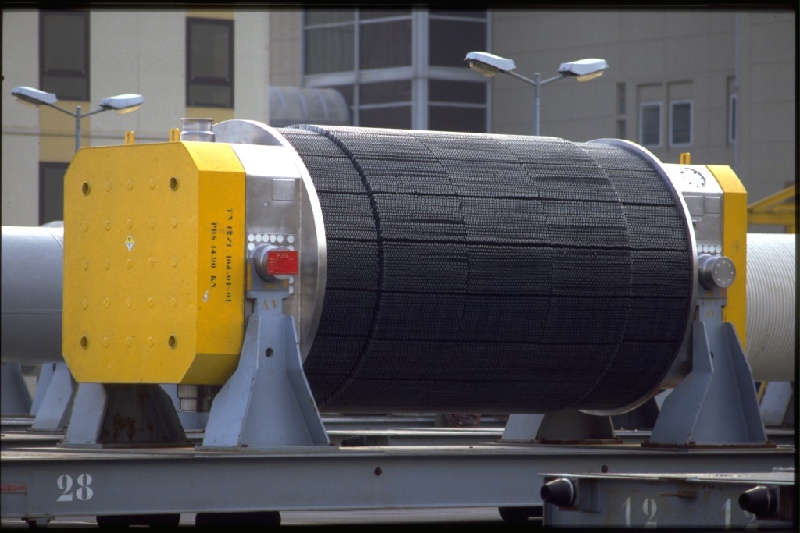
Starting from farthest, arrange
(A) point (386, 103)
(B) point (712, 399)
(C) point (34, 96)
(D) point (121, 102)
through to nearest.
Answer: (A) point (386, 103) < (D) point (121, 102) < (C) point (34, 96) < (B) point (712, 399)

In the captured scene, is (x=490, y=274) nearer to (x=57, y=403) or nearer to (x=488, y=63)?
(x=57, y=403)

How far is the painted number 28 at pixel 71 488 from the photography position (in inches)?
527

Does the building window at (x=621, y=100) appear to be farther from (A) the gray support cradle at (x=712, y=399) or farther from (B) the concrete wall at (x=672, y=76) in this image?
(A) the gray support cradle at (x=712, y=399)

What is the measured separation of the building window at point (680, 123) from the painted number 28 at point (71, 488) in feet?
162

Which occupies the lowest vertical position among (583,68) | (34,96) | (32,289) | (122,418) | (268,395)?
(122,418)

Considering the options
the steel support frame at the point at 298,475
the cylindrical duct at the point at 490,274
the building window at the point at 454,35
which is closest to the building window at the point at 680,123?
the building window at the point at 454,35

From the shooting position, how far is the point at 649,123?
6238 centimetres

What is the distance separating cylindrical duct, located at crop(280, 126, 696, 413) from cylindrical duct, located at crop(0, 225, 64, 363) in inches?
189

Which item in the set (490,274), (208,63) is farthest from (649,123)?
(490,274)

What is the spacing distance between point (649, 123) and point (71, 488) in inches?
1989

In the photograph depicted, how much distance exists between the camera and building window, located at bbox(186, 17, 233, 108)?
49.8m

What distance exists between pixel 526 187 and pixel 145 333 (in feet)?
12.0

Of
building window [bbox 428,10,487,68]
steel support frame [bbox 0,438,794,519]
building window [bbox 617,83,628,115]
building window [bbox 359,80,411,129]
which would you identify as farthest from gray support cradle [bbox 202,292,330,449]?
building window [bbox 428,10,487,68]

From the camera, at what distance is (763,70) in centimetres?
5628
